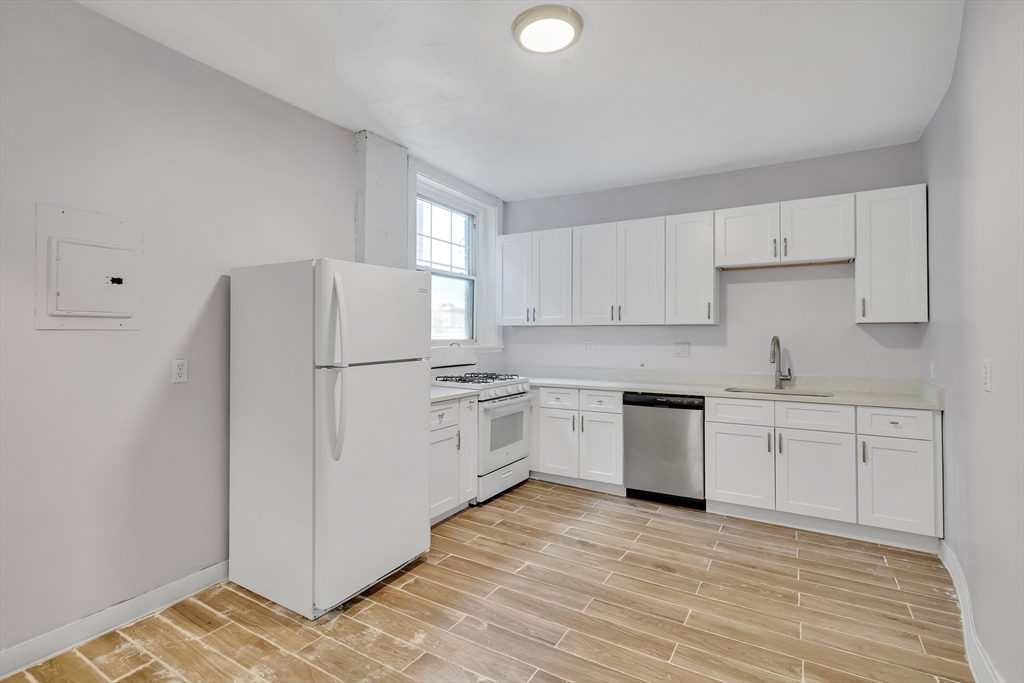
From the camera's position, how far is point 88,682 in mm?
1829

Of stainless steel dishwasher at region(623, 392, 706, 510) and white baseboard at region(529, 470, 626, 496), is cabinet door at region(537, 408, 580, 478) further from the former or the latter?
stainless steel dishwasher at region(623, 392, 706, 510)

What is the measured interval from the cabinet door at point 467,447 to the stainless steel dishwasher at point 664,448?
1.23m

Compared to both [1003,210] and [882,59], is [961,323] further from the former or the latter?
[882,59]

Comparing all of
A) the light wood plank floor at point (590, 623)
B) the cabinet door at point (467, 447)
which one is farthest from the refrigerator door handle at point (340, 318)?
the cabinet door at point (467, 447)

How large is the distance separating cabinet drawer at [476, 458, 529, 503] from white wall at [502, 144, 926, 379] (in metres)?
1.16

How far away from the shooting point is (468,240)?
4.89m

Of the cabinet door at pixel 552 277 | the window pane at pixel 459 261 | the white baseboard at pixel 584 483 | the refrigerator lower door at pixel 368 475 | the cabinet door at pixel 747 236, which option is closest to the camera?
the refrigerator lower door at pixel 368 475

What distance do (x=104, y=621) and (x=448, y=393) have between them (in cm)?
204

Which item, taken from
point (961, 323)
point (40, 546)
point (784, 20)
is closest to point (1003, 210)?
point (961, 323)

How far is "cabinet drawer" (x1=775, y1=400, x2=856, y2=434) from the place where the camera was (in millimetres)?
3158

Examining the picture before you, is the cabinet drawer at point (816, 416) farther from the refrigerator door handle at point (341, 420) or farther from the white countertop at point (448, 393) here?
the refrigerator door handle at point (341, 420)

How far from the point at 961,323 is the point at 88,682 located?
4.09 m

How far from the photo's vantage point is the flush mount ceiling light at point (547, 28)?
2076mm

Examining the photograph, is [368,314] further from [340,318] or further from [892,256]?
[892,256]
